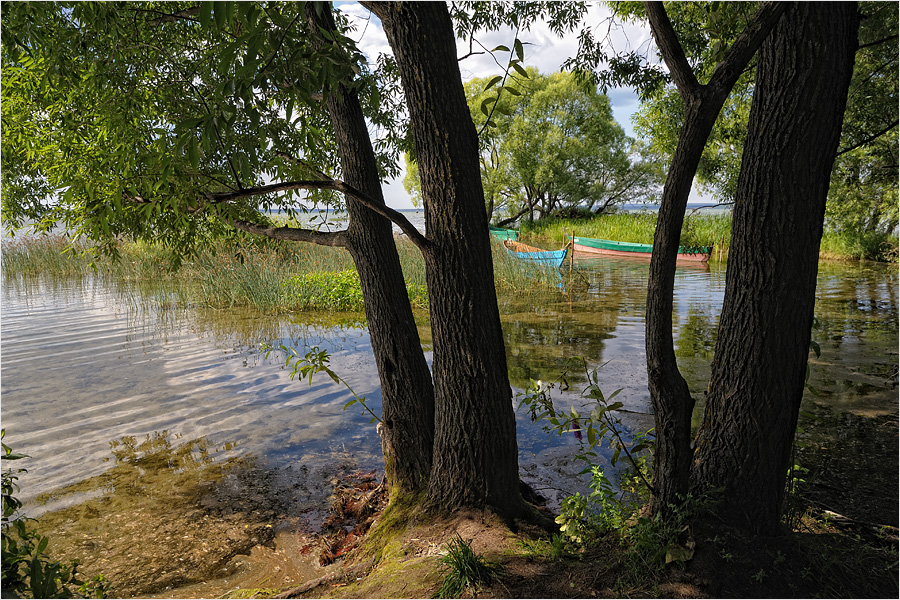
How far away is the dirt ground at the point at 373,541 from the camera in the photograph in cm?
221

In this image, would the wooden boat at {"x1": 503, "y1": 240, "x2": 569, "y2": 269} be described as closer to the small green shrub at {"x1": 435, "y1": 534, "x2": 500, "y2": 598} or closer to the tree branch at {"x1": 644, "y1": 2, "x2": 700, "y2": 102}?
the tree branch at {"x1": 644, "y1": 2, "x2": 700, "y2": 102}

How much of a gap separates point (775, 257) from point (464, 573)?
172cm

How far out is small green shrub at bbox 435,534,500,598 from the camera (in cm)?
231

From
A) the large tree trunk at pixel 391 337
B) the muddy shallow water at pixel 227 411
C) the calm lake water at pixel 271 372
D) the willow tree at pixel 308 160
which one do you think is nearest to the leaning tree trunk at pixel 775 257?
the willow tree at pixel 308 160

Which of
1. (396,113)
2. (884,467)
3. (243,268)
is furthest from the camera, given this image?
(243,268)

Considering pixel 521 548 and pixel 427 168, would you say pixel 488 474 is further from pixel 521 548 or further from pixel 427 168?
pixel 427 168

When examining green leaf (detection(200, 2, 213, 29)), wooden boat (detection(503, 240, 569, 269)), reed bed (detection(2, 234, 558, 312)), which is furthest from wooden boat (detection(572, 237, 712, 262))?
green leaf (detection(200, 2, 213, 29))

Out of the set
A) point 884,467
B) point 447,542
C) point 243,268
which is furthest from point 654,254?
point 243,268

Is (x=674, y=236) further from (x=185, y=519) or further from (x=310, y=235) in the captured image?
(x=185, y=519)

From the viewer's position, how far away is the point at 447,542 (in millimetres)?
2758

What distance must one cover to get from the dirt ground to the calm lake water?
16.6 inches

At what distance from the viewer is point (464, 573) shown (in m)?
2.36

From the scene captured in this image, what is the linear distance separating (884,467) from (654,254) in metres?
2.97

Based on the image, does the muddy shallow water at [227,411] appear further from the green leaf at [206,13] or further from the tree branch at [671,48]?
the green leaf at [206,13]
